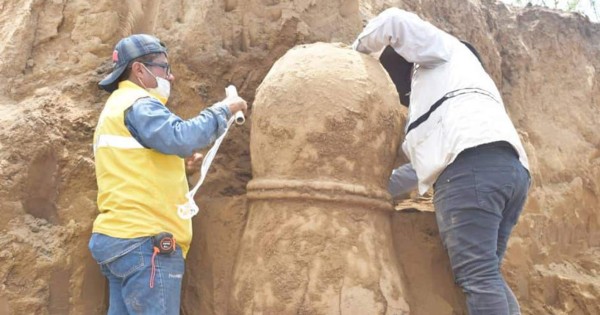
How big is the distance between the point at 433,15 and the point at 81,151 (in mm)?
3050

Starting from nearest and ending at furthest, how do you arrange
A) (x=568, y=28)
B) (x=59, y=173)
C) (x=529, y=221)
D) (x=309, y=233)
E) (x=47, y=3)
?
(x=309, y=233)
(x=59, y=173)
(x=47, y=3)
(x=529, y=221)
(x=568, y=28)

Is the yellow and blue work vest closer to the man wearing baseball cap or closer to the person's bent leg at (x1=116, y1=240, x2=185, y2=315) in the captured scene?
the man wearing baseball cap

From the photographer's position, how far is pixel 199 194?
346cm

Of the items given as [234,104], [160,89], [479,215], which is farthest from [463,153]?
[160,89]

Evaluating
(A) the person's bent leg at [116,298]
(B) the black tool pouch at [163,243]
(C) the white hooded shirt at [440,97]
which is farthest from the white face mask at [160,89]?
(C) the white hooded shirt at [440,97]

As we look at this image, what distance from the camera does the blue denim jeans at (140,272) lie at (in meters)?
2.54

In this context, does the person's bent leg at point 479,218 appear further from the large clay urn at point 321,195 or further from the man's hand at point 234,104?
the man's hand at point 234,104

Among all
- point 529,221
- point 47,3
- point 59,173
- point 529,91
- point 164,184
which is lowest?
point 529,221

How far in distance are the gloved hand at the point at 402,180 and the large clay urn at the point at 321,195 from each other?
0.84 ft

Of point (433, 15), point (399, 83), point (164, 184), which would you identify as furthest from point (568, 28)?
point (164, 184)

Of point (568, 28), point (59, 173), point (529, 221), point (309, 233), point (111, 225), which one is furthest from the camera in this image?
point (568, 28)

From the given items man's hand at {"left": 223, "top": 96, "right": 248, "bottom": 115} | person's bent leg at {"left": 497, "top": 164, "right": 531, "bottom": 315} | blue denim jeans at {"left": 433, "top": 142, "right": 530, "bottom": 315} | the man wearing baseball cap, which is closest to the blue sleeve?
the man wearing baseball cap

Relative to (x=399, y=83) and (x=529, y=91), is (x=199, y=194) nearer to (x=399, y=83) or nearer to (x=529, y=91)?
(x=399, y=83)

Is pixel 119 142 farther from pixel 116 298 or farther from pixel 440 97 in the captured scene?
pixel 440 97
